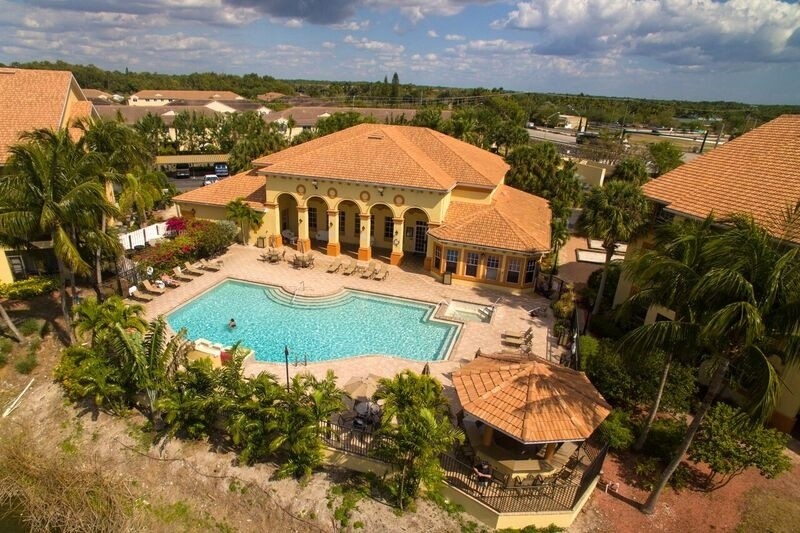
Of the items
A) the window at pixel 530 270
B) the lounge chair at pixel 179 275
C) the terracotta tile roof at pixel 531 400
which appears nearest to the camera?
the terracotta tile roof at pixel 531 400

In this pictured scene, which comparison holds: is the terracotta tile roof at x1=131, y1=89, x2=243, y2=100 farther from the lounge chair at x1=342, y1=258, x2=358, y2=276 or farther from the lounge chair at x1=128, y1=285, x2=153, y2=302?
the lounge chair at x1=128, y1=285, x2=153, y2=302

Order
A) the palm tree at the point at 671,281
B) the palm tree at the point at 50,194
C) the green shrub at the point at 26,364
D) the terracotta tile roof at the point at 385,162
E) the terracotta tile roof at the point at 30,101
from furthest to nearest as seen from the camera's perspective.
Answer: the terracotta tile roof at the point at 385,162 → the terracotta tile roof at the point at 30,101 → the green shrub at the point at 26,364 → the palm tree at the point at 50,194 → the palm tree at the point at 671,281

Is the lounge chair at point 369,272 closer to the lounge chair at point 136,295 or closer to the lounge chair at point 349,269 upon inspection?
the lounge chair at point 349,269

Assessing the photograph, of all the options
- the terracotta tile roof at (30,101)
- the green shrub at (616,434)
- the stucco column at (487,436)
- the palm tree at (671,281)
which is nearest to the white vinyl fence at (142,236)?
the terracotta tile roof at (30,101)

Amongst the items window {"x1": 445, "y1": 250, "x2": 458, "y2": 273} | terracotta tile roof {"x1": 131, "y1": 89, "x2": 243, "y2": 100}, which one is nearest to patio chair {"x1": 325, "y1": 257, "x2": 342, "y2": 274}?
window {"x1": 445, "y1": 250, "x2": 458, "y2": 273}

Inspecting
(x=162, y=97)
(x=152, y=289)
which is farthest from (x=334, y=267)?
(x=162, y=97)

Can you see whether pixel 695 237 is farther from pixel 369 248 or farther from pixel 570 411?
pixel 369 248

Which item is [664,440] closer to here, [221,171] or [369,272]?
[369,272]
